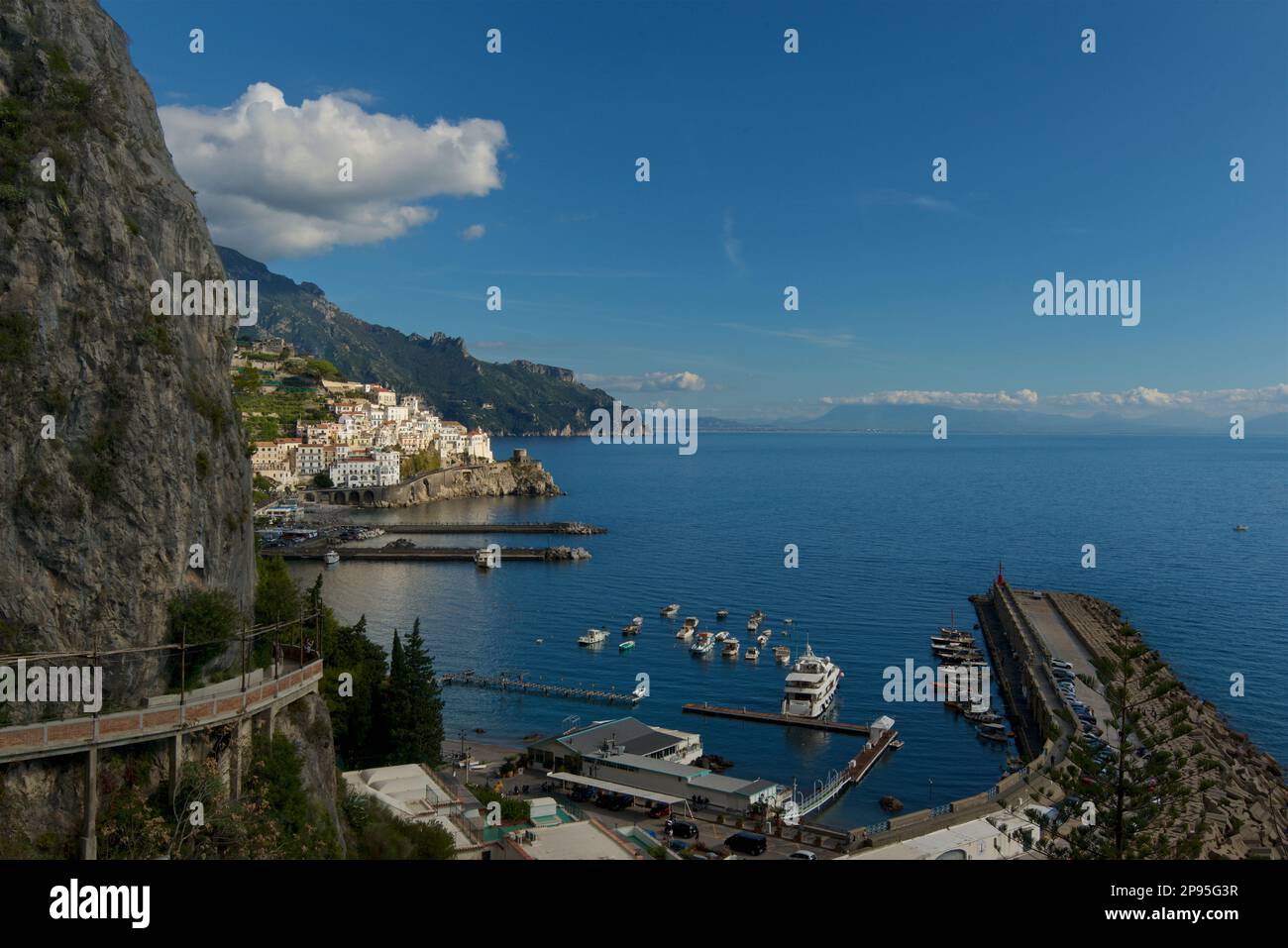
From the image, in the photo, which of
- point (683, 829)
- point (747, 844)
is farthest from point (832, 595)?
point (747, 844)

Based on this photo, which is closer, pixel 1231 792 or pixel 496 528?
pixel 1231 792

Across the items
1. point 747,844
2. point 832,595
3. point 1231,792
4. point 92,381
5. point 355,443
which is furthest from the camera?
point 355,443

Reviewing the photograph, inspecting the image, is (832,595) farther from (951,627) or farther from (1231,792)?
(1231,792)

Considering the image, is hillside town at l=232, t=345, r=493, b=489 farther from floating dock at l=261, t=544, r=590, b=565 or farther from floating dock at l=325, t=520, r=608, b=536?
floating dock at l=261, t=544, r=590, b=565

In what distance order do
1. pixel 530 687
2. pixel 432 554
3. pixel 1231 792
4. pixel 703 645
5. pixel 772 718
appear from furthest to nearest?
pixel 432 554 < pixel 703 645 < pixel 530 687 < pixel 772 718 < pixel 1231 792

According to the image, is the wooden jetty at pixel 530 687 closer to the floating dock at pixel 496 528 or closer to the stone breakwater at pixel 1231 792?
the stone breakwater at pixel 1231 792
